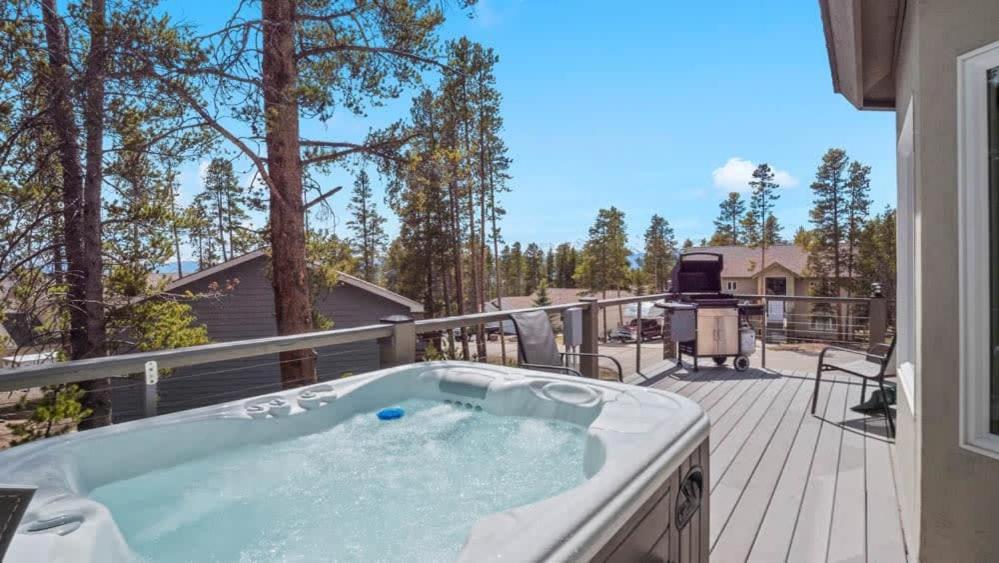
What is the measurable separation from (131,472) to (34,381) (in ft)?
1.51

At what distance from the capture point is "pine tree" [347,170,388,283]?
2511 centimetres

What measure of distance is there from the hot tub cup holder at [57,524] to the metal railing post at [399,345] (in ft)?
6.46

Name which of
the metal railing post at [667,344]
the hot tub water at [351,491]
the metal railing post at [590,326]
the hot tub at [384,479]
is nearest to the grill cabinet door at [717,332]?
the metal railing post at [667,344]

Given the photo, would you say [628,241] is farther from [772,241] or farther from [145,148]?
[145,148]

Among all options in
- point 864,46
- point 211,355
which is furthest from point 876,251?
point 211,355

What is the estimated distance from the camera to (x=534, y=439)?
2.38 m

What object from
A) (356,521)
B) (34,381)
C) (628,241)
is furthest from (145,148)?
(628,241)

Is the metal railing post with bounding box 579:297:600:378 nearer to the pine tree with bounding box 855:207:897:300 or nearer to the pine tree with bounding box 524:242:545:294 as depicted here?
the pine tree with bounding box 855:207:897:300

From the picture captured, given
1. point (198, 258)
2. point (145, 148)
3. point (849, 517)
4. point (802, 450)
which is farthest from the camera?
point (198, 258)

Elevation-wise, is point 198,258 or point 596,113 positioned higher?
point 596,113

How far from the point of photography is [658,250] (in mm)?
34781

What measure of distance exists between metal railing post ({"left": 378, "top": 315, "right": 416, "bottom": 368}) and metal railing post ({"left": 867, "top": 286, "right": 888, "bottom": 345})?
4409 millimetres

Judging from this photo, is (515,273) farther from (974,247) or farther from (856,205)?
(974,247)

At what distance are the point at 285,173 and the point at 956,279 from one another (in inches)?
196
